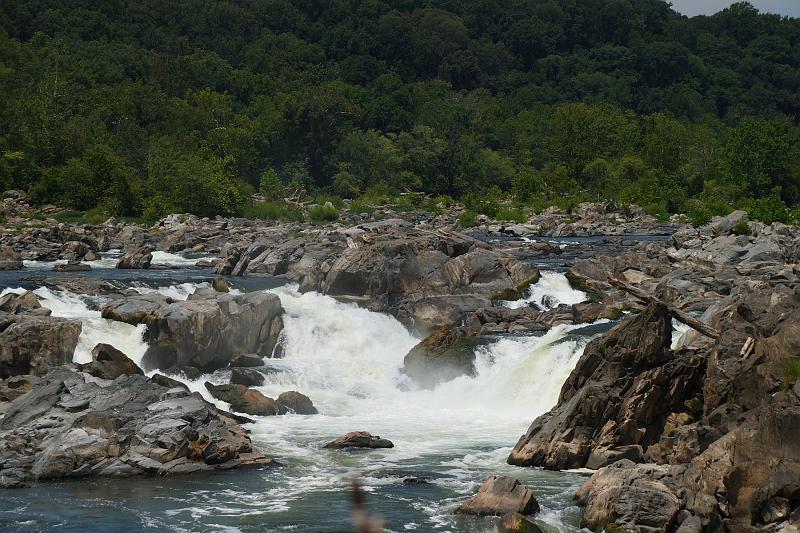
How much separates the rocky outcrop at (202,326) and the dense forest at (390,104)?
34.9 m

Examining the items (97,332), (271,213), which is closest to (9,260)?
(97,332)

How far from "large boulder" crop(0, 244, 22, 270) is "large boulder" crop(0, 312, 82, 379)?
14.1 meters

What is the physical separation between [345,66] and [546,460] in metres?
123

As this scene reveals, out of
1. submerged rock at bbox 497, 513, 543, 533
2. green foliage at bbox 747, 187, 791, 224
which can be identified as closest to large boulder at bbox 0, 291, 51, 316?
submerged rock at bbox 497, 513, 543, 533

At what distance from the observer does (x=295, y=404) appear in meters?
27.4

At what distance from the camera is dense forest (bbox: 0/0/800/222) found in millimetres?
75737

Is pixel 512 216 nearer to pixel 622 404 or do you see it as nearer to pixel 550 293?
pixel 550 293

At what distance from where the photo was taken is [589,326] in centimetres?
3231

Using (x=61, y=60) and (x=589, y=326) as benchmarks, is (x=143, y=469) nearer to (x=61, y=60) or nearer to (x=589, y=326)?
(x=589, y=326)

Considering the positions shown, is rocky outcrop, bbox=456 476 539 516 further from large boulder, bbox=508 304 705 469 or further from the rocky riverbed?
large boulder, bbox=508 304 705 469

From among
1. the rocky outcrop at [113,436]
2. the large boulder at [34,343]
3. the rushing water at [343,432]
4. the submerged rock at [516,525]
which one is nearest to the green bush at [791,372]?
the rushing water at [343,432]

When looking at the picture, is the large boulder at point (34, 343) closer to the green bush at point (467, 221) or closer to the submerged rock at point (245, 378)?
the submerged rock at point (245, 378)

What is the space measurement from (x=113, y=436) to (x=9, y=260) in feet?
77.2

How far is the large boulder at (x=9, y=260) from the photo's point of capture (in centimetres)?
4231
